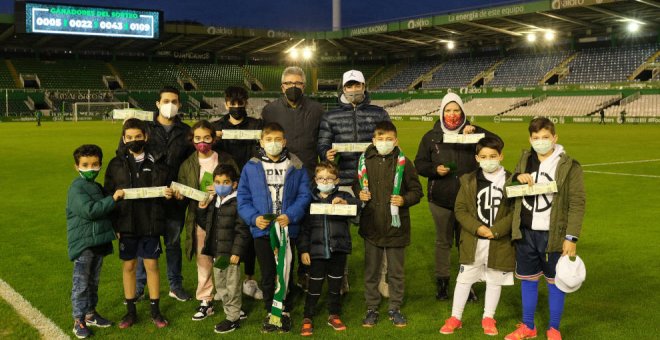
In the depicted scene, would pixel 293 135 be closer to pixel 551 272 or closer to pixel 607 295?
pixel 551 272

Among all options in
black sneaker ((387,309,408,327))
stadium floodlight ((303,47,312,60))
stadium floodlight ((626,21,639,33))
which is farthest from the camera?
stadium floodlight ((303,47,312,60))

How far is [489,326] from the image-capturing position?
197 inches

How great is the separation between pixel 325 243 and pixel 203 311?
53.3 inches

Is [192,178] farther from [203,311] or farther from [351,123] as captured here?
[351,123]

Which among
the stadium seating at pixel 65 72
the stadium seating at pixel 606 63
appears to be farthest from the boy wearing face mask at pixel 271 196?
the stadium seating at pixel 65 72

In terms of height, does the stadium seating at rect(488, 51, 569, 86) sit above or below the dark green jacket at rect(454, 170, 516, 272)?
above

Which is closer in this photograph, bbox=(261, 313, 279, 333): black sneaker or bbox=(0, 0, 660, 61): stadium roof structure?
bbox=(261, 313, 279, 333): black sneaker

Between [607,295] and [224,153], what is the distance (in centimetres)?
419

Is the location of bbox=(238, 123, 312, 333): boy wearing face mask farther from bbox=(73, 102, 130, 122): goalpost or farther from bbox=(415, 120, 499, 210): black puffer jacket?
bbox=(73, 102, 130, 122): goalpost

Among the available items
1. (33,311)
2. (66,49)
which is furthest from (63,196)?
(66,49)

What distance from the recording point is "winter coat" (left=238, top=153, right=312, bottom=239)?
5004 mm

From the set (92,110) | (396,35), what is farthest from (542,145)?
(396,35)

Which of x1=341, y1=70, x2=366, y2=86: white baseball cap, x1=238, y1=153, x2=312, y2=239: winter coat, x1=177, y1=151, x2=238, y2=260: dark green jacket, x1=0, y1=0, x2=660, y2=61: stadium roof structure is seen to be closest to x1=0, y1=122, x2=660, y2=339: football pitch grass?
x1=177, y1=151, x2=238, y2=260: dark green jacket

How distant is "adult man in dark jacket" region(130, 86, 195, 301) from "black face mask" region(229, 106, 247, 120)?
0.48m
